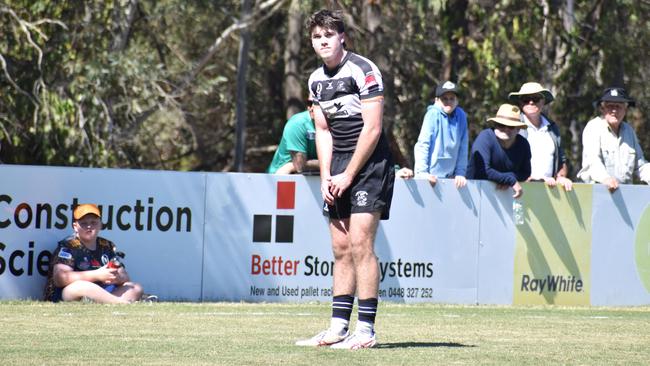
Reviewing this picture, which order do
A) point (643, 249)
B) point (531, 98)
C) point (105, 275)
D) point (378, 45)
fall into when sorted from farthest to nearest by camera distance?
1. point (378, 45)
2. point (643, 249)
3. point (531, 98)
4. point (105, 275)

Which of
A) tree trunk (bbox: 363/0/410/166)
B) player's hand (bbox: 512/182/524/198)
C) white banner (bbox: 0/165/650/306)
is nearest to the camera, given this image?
white banner (bbox: 0/165/650/306)

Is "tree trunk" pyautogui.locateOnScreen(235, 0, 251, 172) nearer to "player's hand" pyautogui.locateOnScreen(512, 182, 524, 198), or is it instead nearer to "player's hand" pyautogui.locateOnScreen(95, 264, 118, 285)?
"player's hand" pyautogui.locateOnScreen(512, 182, 524, 198)

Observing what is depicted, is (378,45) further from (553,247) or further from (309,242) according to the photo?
(309,242)

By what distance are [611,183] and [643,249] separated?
2.75 feet

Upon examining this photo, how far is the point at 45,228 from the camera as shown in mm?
11695

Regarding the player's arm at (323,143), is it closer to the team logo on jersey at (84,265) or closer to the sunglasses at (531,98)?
the team logo on jersey at (84,265)

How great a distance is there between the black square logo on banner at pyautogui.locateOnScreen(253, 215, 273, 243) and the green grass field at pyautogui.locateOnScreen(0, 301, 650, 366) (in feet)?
2.57

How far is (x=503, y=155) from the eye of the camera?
13250mm

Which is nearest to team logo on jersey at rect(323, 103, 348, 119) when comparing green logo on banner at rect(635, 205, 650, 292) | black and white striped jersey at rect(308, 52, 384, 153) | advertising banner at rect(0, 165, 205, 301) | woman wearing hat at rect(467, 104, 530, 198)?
black and white striped jersey at rect(308, 52, 384, 153)

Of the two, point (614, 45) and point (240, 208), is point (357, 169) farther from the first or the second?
point (614, 45)

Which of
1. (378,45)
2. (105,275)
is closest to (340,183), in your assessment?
(105,275)

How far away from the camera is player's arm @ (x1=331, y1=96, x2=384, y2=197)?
25.7ft

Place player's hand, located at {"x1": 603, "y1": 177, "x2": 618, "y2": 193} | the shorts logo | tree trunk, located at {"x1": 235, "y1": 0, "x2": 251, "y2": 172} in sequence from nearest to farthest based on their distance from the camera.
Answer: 1. the shorts logo
2. player's hand, located at {"x1": 603, "y1": 177, "x2": 618, "y2": 193}
3. tree trunk, located at {"x1": 235, "y1": 0, "x2": 251, "y2": 172}

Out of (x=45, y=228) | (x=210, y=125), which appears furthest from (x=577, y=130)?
(x=45, y=228)
